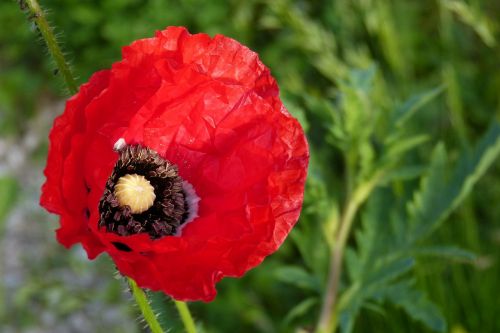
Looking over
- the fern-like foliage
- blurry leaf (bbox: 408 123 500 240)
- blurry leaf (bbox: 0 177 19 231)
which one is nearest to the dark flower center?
the fern-like foliage

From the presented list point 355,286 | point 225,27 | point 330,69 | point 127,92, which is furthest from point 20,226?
point 127,92

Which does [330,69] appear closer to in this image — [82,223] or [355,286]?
[355,286]

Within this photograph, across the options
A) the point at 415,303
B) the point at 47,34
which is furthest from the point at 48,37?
the point at 415,303

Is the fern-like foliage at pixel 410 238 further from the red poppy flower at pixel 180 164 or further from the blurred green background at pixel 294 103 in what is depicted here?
the red poppy flower at pixel 180 164

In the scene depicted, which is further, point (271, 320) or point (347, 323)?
point (271, 320)

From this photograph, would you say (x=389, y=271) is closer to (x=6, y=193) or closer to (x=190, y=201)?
(x=190, y=201)
